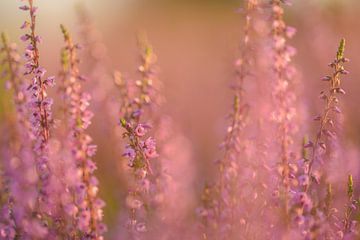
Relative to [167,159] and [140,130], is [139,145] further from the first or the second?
[167,159]

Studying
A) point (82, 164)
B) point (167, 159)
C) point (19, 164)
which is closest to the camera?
point (82, 164)

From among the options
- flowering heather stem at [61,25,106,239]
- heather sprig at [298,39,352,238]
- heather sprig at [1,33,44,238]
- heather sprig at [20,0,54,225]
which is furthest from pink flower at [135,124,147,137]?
heather sprig at [298,39,352,238]

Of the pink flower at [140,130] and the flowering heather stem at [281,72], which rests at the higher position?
the flowering heather stem at [281,72]

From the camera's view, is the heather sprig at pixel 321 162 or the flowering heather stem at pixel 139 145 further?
the flowering heather stem at pixel 139 145

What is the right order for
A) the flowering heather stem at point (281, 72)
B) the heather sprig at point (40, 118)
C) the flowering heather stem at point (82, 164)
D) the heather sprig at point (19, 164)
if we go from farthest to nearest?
the flowering heather stem at point (281, 72) → the heather sprig at point (40, 118) → the heather sprig at point (19, 164) → the flowering heather stem at point (82, 164)

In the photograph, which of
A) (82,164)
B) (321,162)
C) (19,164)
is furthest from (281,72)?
(19,164)

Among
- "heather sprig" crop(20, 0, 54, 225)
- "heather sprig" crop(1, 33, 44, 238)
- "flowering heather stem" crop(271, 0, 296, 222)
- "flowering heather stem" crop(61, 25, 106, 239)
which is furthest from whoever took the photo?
"flowering heather stem" crop(271, 0, 296, 222)

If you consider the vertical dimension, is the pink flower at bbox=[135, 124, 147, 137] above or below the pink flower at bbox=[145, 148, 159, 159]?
above

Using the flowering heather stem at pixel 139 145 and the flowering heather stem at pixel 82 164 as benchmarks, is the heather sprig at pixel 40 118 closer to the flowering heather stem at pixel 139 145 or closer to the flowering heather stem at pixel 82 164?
the flowering heather stem at pixel 82 164

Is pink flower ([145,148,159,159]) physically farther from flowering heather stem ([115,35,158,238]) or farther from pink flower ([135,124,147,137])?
pink flower ([135,124,147,137])

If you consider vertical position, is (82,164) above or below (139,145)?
below

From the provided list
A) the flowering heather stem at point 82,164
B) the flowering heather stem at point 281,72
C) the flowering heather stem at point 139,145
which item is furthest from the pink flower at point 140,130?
the flowering heather stem at point 281,72

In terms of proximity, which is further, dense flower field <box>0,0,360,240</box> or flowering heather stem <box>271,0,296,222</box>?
flowering heather stem <box>271,0,296,222</box>
